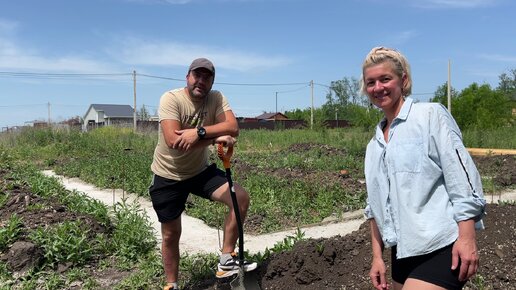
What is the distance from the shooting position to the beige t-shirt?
3689 millimetres

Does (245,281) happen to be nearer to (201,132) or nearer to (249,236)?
(201,132)

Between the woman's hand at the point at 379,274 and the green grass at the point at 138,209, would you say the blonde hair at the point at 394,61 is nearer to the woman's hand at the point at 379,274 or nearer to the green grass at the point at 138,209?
the woman's hand at the point at 379,274

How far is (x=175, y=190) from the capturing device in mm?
3822

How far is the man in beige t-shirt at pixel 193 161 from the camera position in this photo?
3.63 meters

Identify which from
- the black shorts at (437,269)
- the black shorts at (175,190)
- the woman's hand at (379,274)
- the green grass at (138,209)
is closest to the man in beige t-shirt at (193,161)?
the black shorts at (175,190)

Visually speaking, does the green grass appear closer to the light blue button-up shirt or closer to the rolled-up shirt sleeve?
the light blue button-up shirt

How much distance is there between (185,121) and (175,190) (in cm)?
57

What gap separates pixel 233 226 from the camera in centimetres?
374

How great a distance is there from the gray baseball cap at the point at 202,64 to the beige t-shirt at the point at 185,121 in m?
0.27

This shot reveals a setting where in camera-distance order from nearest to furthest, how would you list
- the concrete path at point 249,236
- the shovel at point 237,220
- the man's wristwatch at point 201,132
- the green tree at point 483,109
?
the man's wristwatch at point 201,132 < the shovel at point 237,220 < the concrete path at point 249,236 < the green tree at point 483,109

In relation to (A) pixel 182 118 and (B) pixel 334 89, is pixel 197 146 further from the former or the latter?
(B) pixel 334 89

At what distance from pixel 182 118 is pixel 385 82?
1.92 meters

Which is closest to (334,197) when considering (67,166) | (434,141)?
(434,141)

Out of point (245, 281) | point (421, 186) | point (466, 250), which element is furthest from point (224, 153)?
point (466, 250)
